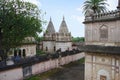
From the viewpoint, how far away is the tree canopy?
22.8 metres

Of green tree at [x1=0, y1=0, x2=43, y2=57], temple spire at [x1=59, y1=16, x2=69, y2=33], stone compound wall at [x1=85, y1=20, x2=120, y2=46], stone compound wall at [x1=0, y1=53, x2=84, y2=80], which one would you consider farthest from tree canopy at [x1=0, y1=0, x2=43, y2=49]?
temple spire at [x1=59, y1=16, x2=69, y2=33]

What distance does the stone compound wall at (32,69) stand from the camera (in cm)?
2072

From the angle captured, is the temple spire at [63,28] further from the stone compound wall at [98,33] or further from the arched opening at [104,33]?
the arched opening at [104,33]

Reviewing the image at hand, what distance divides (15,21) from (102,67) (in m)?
13.4

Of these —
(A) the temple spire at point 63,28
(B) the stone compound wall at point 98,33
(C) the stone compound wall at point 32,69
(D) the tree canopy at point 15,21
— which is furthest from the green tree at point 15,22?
(A) the temple spire at point 63,28

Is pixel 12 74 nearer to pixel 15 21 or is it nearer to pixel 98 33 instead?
pixel 15 21

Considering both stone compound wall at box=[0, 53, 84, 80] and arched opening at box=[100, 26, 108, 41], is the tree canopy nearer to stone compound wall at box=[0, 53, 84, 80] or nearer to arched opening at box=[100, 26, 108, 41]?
stone compound wall at box=[0, 53, 84, 80]

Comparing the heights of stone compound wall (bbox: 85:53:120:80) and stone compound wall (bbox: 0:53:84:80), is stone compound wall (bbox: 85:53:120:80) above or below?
above

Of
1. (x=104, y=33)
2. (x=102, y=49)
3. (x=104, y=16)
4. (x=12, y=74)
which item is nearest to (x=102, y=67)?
(x=102, y=49)

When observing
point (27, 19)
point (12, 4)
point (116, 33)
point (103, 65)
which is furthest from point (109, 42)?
point (12, 4)

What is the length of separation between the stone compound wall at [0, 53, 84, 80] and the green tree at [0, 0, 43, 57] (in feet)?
15.3

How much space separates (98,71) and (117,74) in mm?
2241

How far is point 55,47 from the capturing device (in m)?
47.8

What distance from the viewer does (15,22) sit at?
2320 cm
